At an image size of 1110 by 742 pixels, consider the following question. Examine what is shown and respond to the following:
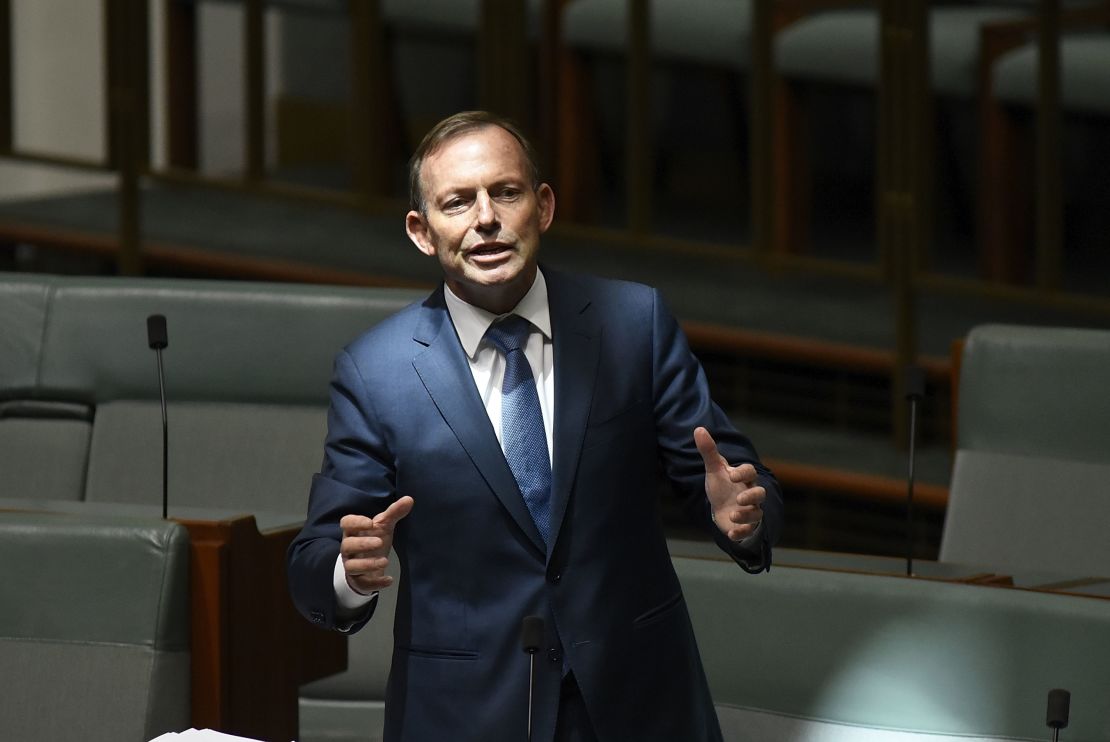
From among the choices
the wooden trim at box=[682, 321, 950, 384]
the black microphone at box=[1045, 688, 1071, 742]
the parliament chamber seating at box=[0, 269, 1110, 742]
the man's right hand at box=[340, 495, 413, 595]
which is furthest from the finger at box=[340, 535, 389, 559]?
the wooden trim at box=[682, 321, 950, 384]

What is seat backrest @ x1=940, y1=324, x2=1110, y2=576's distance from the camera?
2723 mm

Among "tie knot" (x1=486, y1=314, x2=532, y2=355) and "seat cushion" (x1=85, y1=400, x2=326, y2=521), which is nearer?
"tie knot" (x1=486, y1=314, x2=532, y2=355)

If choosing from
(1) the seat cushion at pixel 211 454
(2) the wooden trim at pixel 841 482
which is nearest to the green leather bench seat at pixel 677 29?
(2) the wooden trim at pixel 841 482

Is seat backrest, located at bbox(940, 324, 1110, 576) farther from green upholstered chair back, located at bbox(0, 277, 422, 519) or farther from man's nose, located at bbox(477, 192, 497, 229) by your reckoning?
man's nose, located at bbox(477, 192, 497, 229)

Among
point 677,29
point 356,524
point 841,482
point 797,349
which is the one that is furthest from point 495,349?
point 677,29

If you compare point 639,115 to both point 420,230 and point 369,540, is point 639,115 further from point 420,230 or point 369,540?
point 369,540

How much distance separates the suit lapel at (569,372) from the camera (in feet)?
5.35

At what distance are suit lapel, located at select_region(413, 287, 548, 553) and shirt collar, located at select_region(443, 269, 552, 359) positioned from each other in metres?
0.01

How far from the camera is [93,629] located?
2.08 metres

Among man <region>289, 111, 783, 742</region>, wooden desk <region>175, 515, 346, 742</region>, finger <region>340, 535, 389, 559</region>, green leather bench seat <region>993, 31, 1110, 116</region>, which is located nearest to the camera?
finger <region>340, 535, 389, 559</region>

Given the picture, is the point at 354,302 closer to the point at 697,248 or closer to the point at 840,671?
the point at 840,671

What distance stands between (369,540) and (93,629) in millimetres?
666

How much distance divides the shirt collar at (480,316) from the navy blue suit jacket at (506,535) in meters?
0.01

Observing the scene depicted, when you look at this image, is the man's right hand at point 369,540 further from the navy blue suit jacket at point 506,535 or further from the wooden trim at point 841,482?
the wooden trim at point 841,482
